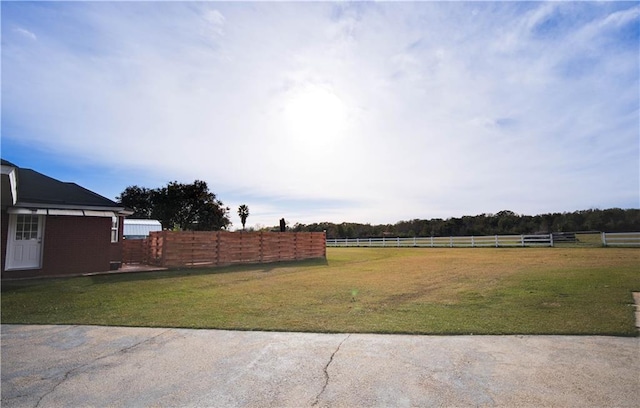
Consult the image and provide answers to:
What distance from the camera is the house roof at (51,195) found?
11.2m

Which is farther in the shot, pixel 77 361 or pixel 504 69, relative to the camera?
pixel 504 69

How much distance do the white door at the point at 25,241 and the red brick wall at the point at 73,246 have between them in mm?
212

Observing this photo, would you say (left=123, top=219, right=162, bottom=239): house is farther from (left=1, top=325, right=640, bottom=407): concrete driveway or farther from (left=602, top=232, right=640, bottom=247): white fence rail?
(left=602, top=232, right=640, bottom=247): white fence rail

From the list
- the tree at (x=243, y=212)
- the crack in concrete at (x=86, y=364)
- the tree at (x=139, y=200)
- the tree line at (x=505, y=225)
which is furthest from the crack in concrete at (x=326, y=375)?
the tree at (x=139, y=200)

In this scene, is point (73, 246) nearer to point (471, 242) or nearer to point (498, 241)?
point (471, 242)

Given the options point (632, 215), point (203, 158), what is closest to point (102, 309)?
point (203, 158)

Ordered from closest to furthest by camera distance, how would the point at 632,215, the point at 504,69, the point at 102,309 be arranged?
the point at 102,309, the point at 504,69, the point at 632,215

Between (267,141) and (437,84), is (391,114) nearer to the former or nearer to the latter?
(437,84)

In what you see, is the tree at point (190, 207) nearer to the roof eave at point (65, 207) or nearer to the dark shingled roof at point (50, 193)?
the dark shingled roof at point (50, 193)

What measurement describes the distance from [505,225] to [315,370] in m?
46.5

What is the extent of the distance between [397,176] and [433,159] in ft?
10.2

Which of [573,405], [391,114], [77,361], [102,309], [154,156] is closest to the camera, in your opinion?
[573,405]

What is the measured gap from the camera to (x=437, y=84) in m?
10.4

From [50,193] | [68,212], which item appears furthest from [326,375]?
[50,193]
